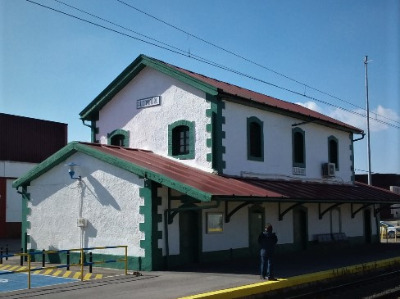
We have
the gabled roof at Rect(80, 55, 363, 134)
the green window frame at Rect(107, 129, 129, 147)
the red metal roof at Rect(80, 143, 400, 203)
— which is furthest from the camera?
the green window frame at Rect(107, 129, 129, 147)

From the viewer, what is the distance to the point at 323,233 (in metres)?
23.0

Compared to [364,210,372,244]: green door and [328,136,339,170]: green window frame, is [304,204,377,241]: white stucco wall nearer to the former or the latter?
[364,210,372,244]: green door

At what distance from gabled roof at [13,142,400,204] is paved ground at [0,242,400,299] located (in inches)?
84.6

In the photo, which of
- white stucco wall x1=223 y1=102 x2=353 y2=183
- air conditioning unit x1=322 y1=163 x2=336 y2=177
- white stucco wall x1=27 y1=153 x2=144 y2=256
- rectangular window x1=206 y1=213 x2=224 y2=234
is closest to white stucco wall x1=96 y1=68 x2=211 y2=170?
white stucco wall x1=223 y1=102 x2=353 y2=183

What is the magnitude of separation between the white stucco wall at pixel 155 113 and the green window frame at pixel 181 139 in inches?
7.3

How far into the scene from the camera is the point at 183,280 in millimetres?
12992

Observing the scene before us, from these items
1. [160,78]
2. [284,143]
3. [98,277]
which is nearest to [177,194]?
[98,277]

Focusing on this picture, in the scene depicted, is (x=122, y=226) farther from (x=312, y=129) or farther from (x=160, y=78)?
(x=312, y=129)

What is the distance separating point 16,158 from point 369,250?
25700 mm

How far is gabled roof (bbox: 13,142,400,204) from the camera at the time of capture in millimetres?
14180

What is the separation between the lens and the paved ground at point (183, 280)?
11305 mm

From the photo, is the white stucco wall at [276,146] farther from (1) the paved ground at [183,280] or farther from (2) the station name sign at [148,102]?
(1) the paved ground at [183,280]

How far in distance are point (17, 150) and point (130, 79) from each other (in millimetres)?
20620

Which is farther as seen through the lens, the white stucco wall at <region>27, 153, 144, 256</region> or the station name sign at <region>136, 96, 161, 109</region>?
the station name sign at <region>136, 96, 161, 109</region>
